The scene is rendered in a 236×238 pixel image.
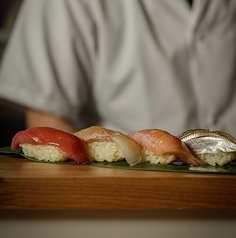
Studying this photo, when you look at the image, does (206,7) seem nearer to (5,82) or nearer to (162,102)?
(162,102)

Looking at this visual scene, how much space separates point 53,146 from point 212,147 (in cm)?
26

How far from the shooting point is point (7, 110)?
2.27 m

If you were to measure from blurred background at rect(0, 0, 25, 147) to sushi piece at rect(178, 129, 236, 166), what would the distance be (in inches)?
59.4

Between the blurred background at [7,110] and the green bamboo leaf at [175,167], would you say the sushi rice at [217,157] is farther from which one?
the blurred background at [7,110]

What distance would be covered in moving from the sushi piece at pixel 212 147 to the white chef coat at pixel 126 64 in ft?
2.34

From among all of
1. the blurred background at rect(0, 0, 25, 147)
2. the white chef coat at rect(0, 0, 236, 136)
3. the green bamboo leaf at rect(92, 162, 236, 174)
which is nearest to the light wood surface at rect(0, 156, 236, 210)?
the green bamboo leaf at rect(92, 162, 236, 174)

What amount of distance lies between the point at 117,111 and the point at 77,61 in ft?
0.67

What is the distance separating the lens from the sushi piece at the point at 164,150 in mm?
792

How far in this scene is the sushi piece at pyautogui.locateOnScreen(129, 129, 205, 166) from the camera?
0.79m

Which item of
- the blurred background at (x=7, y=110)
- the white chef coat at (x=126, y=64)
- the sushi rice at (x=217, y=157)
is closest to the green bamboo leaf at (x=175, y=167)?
the sushi rice at (x=217, y=157)

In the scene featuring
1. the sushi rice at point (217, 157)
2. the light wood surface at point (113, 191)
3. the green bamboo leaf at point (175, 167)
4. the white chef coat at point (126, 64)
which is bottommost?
the light wood surface at point (113, 191)

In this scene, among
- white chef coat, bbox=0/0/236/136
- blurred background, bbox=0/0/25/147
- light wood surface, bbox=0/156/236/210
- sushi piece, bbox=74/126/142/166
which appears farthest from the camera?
blurred background, bbox=0/0/25/147

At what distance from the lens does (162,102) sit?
157 cm

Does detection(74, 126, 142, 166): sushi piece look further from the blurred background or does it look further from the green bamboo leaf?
the blurred background
